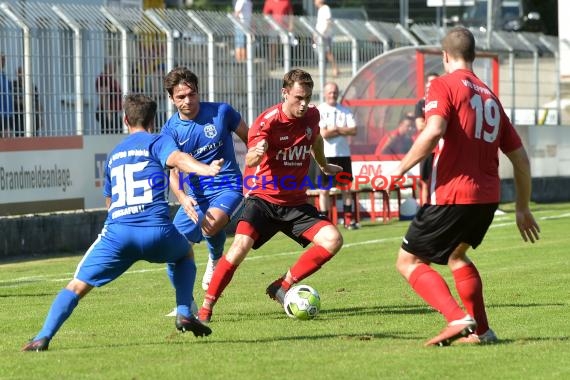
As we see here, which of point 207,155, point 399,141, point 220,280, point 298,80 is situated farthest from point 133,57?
point 220,280

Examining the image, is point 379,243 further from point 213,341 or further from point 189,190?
point 213,341

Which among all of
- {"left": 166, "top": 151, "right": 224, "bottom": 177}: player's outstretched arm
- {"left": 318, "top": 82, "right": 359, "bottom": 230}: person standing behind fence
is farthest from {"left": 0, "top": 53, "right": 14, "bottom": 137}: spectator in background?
{"left": 166, "top": 151, "right": 224, "bottom": 177}: player's outstretched arm

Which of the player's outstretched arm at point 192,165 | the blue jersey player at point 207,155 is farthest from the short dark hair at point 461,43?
the blue jersey player at point 207,155

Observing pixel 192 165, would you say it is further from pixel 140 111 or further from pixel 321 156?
pixel 321 156

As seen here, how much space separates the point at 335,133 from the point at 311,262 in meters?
A: 9.92

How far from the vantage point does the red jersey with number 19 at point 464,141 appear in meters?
8.98

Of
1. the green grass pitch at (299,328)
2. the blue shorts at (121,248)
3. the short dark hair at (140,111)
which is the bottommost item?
the green grass pitch at (299,328)

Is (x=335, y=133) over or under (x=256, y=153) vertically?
under

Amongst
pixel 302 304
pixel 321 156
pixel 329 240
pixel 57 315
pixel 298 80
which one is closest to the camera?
pixel 57 315

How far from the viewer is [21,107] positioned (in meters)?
18.5

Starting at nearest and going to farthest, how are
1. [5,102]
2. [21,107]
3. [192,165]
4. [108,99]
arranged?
[192,165] < [5,102] < [21,107] < [108,99]

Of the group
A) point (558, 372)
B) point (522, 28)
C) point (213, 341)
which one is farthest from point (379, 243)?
point (522, 28)

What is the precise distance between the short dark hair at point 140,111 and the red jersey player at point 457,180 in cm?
194

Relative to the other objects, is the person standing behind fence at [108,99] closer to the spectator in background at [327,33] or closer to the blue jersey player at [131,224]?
the spectator in background at [327,33]
